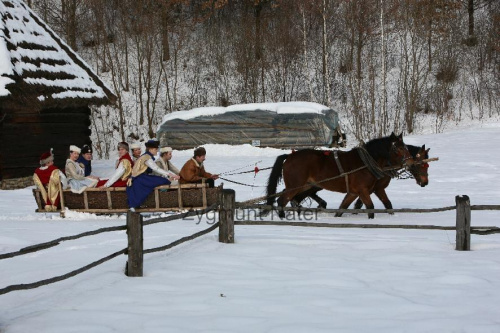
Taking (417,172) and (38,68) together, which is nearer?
(417,172)

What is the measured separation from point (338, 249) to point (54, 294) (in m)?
3.75

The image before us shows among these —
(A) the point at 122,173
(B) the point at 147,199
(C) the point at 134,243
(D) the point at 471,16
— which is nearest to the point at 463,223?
(C) the point at 134,243

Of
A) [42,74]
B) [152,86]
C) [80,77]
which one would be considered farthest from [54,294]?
[152,86]

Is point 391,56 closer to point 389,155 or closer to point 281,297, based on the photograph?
point 389,155

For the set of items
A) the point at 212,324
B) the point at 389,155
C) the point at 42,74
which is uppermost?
the point at 42,74

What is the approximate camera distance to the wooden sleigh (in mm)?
10109

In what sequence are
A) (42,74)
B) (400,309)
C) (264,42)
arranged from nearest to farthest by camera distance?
(400,309) → (42,74) → (264,42)

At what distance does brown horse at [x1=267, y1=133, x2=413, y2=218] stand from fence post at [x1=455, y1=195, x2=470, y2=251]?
2.61 metres

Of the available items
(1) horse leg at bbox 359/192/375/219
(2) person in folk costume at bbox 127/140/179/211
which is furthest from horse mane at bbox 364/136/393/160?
(2) person in folk costume at bbox 127/140/179/211

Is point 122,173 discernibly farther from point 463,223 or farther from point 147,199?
point 463,223

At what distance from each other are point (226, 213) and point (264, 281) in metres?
2.01

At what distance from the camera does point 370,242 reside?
8.36 meters

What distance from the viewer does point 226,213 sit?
26.6ft

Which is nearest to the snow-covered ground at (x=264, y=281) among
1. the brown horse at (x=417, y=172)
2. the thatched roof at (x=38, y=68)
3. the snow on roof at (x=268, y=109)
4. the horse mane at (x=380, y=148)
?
the brown horse at (x=417, y=172)
